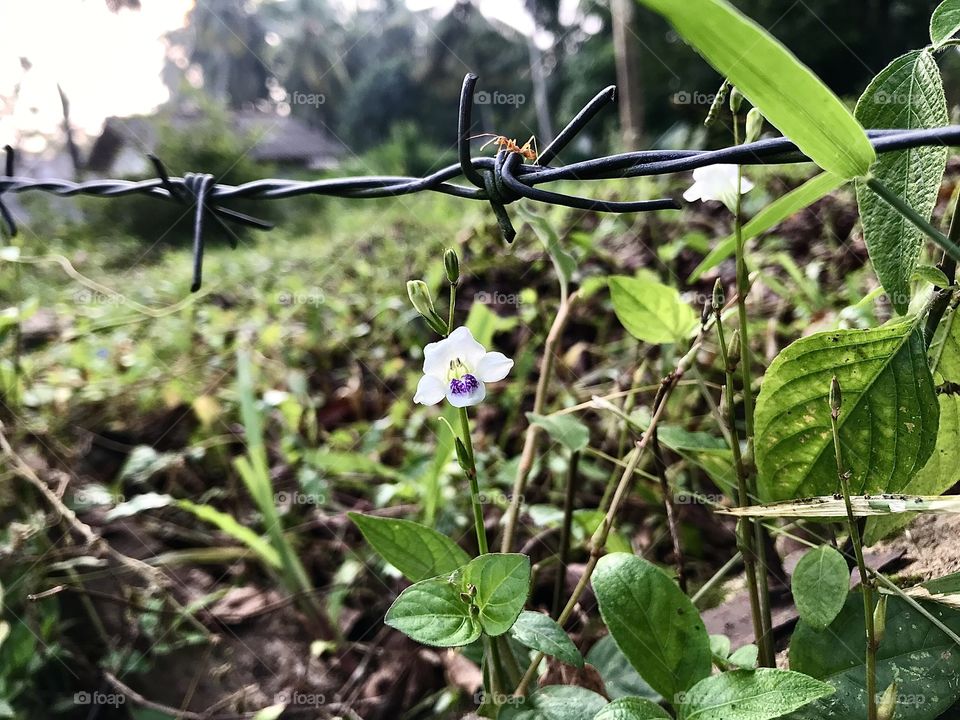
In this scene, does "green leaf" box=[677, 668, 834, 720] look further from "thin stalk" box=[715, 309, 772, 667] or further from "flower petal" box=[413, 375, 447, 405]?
"flower petal" box=[413, 375, 447, 405]

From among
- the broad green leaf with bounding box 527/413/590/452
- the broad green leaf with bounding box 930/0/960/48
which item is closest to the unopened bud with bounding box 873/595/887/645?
the broad green leaf with bounding box 527/413/590/452

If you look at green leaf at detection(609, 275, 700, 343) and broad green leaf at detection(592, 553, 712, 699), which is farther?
green leaf at detection(609, 275, 700, 343)

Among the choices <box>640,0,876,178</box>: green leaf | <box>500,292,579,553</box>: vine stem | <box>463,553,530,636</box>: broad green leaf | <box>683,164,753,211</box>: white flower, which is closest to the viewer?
<box>640,0,876,178</box>: green leaf

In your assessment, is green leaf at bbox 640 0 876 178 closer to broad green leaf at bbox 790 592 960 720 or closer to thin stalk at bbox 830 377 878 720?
thin stalk at bbox 830 377 878 720

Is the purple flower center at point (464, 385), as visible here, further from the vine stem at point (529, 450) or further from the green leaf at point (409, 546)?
the vine stem at point (529, 450)

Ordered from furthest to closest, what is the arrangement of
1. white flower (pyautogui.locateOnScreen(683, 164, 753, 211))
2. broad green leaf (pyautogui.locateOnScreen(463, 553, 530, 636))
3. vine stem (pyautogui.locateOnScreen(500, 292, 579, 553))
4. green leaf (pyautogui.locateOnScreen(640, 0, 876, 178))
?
1. vine stem (pyautogui.locateOnScreen(500, 292, 579, 553))
2. white flower (pyautogui.locateOnScreen(683, 164, 753, 211))
3. broad green leaf (pyautogui.locateOnScreen(463, 553, 530, 636))
4. green leaf (pyautogui.locateOnScreen(640, 0, 876, 178))

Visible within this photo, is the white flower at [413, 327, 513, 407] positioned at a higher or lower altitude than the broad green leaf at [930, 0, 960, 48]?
lower

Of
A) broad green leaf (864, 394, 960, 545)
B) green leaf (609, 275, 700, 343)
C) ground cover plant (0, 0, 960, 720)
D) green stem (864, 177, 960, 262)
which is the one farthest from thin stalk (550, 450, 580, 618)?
green stem (864, 177, 960, 262)

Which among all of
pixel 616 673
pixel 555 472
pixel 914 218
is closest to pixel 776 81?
pixel 914 218

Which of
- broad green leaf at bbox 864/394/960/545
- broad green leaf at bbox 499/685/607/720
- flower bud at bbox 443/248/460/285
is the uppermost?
flower bud at bbox 443/248/460/285

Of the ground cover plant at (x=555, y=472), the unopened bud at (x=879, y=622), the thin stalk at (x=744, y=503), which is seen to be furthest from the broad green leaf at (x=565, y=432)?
the unopened bud at (x=879, y=622)
